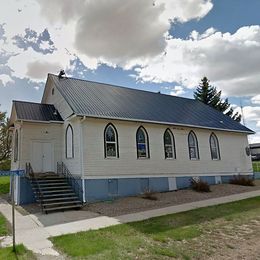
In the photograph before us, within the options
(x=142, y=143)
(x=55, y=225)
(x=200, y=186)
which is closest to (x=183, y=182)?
(x=200, y=186)

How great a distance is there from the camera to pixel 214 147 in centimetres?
2114

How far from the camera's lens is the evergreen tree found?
44.9 metres

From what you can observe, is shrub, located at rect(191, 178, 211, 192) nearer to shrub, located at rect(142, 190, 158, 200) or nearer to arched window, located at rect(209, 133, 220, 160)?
shrub, located at rect(142, 190, 158, 200)

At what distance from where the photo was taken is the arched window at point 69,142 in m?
16.0

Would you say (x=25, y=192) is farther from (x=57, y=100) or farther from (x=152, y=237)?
(x=152, y=237)

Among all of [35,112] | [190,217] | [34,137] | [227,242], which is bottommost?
[227,242]

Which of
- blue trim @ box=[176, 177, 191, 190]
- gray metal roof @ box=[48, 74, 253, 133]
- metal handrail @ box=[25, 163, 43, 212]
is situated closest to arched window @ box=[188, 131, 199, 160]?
gray metal roof @ box=[48, 74, 253, 133]

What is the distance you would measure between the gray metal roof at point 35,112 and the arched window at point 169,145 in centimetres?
699

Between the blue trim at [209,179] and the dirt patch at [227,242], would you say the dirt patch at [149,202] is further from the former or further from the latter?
the dirt patch at [227,242]

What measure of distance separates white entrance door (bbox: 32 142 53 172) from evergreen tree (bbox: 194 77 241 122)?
1302 inches

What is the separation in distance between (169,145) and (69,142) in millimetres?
6615

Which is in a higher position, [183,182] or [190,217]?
[183,182]

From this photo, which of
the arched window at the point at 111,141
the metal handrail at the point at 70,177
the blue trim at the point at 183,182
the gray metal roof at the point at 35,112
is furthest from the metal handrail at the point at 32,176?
the blue trim at the point at 183,182

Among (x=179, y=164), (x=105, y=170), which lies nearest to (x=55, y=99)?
(x=105, y=170)
